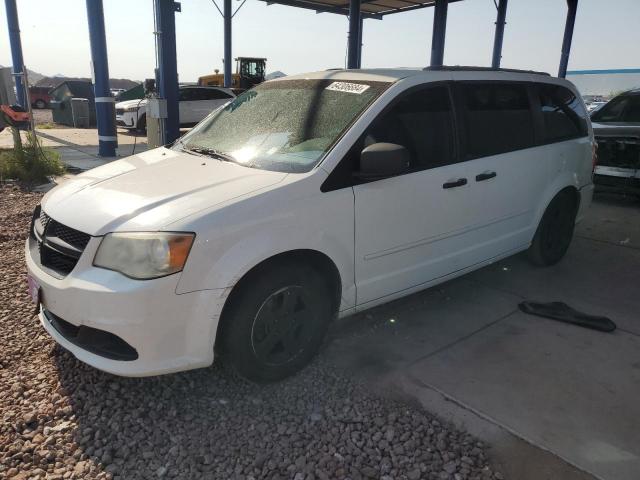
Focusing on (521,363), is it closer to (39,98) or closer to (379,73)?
(379,73)

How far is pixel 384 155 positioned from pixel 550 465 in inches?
68.3

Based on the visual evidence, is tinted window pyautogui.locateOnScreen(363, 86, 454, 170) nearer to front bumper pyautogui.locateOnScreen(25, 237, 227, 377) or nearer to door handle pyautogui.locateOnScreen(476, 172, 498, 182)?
door handle pyautogui.locateOnScreen(476, 172, 498, 182)

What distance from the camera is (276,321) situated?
2.82m

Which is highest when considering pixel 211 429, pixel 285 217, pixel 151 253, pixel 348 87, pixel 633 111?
pixel 348 87

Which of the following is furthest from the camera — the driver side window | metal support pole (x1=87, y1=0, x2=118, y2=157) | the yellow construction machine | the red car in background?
the red car in background

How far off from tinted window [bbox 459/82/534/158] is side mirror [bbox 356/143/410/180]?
37.6 inches

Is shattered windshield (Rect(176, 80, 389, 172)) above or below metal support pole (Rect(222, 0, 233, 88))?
below

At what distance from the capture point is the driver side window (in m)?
2.98

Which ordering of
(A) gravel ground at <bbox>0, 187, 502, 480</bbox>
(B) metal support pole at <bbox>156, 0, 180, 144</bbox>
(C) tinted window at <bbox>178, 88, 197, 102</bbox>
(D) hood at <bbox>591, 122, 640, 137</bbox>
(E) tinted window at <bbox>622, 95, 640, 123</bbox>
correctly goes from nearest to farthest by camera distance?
(A) gravel ground at <bbox>0, 187, 502, 480</bbox>
(D) hood at <bbox>591, 122, 640, 137</bbox>
(E) tinted window at <bbox>622, 95, 640, 123</bbox>
(B) metal support pole at <bbox>156, 0, 180, 144</bbox>
(C) tinted window at <bbox>178, 88, 197, 102</bbox>

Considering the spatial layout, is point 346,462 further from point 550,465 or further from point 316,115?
point 316,115

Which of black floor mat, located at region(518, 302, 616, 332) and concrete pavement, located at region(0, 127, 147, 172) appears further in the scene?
concrete pavement, located at region(0, 127, 147, 172)

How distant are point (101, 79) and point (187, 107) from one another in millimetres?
6614

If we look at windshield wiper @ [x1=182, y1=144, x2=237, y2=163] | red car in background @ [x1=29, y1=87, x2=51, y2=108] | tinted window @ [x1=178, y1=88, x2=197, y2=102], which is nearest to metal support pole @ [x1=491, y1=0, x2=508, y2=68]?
tinted window @ [x1=178, y1=88, x2=197, y2=102]

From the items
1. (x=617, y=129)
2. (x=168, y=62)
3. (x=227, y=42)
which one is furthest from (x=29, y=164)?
(x=227, y=42)
